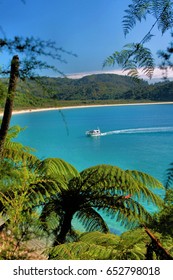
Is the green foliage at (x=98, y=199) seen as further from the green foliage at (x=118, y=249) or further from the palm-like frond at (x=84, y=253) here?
the palm-like frond at (x=84, y=253)

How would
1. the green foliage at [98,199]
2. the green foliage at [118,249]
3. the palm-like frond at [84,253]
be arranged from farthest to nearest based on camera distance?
the green foliage at [98,199]
the palm-like frond at [84,253]
the green foliage at [118,249]

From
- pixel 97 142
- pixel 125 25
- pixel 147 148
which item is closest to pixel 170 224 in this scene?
pixel 125 25

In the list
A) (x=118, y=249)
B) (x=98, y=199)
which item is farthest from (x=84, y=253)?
(x=98, y=199)

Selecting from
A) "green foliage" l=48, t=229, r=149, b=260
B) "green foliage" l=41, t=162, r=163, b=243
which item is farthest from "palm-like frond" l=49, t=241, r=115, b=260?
"green foliage" l=41, t=162, r=163, b=243

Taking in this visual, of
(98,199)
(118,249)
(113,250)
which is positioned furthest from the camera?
(98,199)

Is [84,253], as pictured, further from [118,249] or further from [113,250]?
[118,249]

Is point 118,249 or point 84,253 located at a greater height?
point 118,249

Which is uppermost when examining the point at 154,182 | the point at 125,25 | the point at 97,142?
the point at 125,25

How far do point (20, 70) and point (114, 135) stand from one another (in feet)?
116

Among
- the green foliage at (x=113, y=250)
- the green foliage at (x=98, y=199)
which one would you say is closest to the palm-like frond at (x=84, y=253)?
the green foliage at (x=113, y=250)

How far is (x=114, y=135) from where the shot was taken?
120 feet
